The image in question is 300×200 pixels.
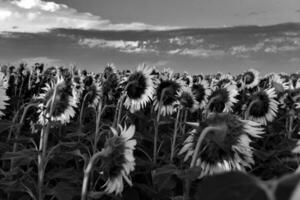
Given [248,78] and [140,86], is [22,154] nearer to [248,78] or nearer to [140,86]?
[140,86]

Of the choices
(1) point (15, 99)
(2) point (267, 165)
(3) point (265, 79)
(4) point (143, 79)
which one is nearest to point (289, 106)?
(2) point (267, 165)

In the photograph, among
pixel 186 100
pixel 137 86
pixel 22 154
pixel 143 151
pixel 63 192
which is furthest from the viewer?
pixel 186 100

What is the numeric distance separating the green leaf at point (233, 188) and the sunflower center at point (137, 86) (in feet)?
18.5

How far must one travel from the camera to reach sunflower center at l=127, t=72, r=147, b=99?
6.04 m

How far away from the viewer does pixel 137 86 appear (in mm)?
6074

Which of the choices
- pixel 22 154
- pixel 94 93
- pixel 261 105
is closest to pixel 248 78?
pixel 94 93

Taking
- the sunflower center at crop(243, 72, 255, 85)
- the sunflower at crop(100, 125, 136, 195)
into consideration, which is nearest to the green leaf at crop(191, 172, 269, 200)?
the sunflower at crop(100, 125, 136, 195)

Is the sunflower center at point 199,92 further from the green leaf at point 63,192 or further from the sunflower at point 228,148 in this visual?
the sunflower at point 228,148

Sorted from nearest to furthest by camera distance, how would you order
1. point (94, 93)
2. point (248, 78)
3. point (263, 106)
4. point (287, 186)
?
point (287, 186) → point (263, 106) → point (94, 93) → point (248, 78)

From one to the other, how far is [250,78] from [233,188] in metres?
11.6

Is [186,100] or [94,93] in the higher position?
[186,100]

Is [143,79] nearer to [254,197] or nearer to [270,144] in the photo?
[270,144]

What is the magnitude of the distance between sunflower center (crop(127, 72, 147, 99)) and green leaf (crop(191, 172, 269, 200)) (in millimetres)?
5652

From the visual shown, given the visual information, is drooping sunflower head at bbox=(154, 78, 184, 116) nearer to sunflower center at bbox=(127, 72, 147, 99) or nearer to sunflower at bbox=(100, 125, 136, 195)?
sunflower center at bbox=(127, 72, 147, 99)
